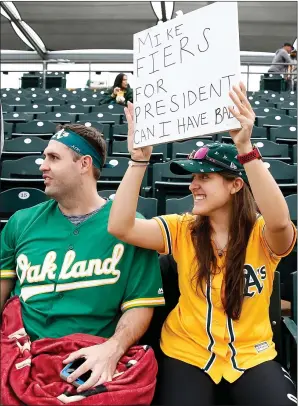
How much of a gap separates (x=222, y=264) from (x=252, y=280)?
0.12 meters

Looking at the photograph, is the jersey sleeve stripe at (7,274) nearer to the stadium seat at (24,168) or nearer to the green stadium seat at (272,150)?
the stadium seat at (24,168)

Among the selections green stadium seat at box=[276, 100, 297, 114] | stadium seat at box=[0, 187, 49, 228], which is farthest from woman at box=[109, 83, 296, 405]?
green stadium seat at box=[276, 100, 297, 114]

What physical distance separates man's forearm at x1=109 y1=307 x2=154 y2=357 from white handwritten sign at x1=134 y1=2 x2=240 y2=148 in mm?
623

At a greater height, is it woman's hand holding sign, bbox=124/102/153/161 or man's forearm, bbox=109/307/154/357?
woman's hand holding sign, bbox=124/102/153/161

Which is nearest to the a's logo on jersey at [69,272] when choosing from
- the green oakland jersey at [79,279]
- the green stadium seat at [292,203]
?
the green oakland jersey at [79,279]

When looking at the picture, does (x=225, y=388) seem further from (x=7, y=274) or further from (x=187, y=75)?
(x=187, y=75)

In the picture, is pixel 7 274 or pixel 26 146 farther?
pixel 26 146

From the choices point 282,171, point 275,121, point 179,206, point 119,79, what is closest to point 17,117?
point 119,79

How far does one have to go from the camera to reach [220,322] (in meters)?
1.82

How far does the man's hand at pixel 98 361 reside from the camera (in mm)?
1599

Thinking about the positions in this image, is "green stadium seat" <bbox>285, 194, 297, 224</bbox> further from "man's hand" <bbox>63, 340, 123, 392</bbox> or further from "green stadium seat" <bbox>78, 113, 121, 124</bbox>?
"green stadium seat" <bbox>78, 113, 121, 124</bbox>

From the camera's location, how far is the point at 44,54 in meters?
21.8

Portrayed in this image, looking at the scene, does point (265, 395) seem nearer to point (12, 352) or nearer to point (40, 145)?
point (12, 352)

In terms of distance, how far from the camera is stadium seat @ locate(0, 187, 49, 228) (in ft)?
10.8
